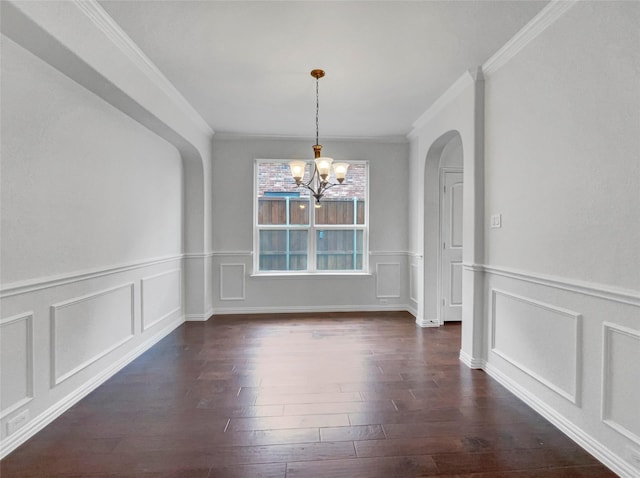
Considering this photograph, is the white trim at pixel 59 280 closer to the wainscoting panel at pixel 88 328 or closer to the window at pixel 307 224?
the wainscoting panel at pixel 88 328

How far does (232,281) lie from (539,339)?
3.91 m

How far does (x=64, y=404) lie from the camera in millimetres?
2305

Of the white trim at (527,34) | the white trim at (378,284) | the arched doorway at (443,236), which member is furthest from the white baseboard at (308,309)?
the white trim at (527,34)

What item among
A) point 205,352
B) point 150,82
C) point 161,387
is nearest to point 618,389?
point 161,387

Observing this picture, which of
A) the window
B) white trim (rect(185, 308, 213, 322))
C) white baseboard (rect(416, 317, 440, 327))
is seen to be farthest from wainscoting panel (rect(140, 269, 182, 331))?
white baseboard (rect(416, 317, 440, 327))

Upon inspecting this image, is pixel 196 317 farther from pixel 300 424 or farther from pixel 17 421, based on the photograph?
pixel 300 424

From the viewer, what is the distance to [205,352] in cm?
345

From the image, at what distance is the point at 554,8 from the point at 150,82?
3.08 metres

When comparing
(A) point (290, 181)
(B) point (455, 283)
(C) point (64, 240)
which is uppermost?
(A) point (290, 181)

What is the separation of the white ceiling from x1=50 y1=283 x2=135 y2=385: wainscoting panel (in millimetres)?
2013

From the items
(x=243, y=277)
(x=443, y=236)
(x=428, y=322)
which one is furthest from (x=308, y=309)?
(x=443, y=236)

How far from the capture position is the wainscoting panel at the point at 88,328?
89.4 inches

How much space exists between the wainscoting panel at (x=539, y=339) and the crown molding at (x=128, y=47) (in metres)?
3.48

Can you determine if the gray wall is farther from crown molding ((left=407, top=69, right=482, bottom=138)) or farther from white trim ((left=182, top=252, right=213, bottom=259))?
crown molding ((left=407, top=69, right=482, bottom=138))
